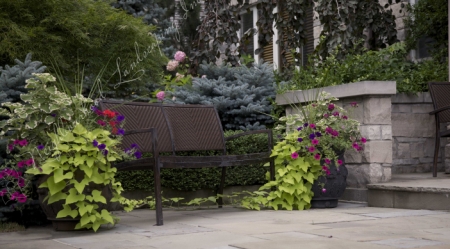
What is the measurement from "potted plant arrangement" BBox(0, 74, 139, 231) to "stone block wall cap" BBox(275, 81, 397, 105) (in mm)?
1967

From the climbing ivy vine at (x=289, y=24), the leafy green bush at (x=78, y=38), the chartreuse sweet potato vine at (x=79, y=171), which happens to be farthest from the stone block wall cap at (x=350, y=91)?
→ the chartreuse sweet potato vine at (x=79, y=171)

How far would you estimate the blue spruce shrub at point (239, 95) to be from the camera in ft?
22.9

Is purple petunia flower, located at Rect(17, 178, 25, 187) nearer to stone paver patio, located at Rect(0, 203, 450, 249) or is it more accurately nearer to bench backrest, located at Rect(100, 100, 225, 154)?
stone paver patio, located at Rect(0, 203, 450, 249)

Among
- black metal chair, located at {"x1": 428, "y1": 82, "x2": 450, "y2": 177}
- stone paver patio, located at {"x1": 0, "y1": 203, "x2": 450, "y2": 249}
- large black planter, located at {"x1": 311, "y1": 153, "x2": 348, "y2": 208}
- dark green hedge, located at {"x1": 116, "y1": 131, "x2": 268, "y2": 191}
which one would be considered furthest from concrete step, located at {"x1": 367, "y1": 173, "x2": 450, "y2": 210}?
dark green hedge, located at {"x1": 116, "y1": 131, "x2": 268, "y2": 191}

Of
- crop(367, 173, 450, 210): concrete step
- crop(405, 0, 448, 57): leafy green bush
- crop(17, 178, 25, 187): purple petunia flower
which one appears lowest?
crop(367, 173, 450, 210): concrete step

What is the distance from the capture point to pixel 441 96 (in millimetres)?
6172

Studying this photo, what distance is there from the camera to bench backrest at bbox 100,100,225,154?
523 cm

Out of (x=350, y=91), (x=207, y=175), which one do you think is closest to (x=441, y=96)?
(x=350, y=91)

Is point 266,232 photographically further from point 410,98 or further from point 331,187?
point 410,98

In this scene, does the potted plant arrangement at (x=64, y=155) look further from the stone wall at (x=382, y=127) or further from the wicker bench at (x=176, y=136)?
the stone wall at (x=382, y=127)

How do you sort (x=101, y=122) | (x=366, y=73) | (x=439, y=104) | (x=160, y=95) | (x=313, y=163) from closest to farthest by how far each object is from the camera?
(x=101, y=122) → (x=313, y=163) → (x=439, y=104) → (x=366, y=73) → (x=160, y=95)

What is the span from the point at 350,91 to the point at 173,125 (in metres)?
1.52

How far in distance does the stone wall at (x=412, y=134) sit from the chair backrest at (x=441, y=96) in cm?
43

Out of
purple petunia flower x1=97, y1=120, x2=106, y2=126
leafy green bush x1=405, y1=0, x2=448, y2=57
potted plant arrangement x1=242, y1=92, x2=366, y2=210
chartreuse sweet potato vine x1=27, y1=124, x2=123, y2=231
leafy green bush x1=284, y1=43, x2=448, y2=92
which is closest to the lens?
chartreuse sweet potato vine x1=27, y1=124, x2=123, y2=231
